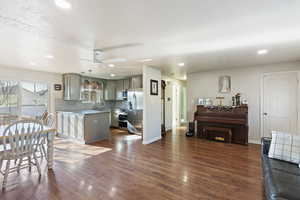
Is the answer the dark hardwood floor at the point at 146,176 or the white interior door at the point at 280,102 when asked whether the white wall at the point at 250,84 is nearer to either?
the white interior door at the point at 280,102

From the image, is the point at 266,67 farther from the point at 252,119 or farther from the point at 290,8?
the point at 290,8

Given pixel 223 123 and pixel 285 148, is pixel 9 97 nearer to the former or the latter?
pixel 223 123

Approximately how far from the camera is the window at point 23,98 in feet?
15.2

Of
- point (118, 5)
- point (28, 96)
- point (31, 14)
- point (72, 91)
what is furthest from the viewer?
point (72, 91)

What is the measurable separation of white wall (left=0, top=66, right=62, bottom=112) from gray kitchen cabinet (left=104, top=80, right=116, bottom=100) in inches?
75.1

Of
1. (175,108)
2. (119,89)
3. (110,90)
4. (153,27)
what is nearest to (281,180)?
(153,27)

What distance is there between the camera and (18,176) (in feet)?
8.25

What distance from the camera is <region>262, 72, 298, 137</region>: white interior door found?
410cm

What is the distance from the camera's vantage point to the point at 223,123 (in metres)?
4.55

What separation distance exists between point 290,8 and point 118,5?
73.4 inches

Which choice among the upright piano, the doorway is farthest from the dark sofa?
the doorway

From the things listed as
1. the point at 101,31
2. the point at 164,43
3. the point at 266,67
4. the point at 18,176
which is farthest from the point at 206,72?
the point at 18,176

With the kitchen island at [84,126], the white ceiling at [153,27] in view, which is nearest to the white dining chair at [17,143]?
the white ceiling at [153,27]

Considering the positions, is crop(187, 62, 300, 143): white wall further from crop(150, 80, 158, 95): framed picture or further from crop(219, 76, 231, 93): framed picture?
crop(150, 80, 158, 95): framed picture
